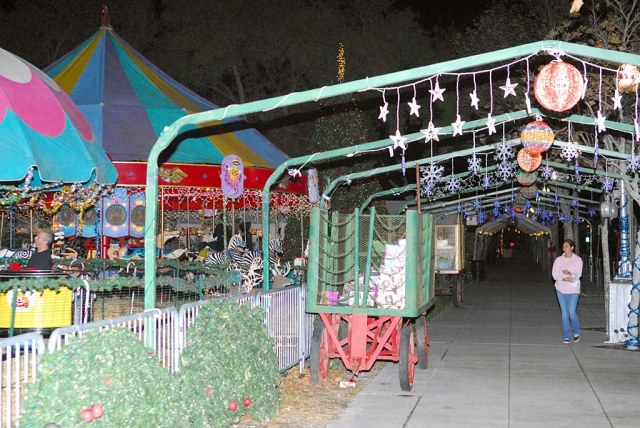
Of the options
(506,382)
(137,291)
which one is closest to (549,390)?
(506,382)

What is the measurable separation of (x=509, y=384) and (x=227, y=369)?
437 centimetres

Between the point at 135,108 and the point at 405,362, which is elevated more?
the point at 135,108

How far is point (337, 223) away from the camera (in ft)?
31.6

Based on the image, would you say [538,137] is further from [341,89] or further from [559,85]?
[341,89]

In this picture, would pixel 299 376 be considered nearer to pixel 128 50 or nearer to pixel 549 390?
pixel 549 390

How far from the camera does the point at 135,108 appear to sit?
48.9 ft

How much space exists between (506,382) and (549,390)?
2.13 ft

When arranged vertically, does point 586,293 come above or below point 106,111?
below

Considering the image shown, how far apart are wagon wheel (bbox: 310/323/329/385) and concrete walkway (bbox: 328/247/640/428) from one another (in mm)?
576

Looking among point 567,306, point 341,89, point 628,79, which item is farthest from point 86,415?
point 567,306

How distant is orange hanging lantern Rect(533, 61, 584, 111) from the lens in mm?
8469

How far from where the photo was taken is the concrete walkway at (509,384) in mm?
7777

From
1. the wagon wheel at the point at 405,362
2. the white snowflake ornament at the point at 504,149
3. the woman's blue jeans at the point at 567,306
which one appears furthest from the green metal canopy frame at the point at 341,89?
the white snowflake ornament at the point at 504,149

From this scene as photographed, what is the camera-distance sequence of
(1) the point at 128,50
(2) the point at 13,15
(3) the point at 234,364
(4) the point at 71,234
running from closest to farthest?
(3) the point at 234,364, (1) the point at 128,50, (4) the point at 71,234, (2) the point at 13,15
